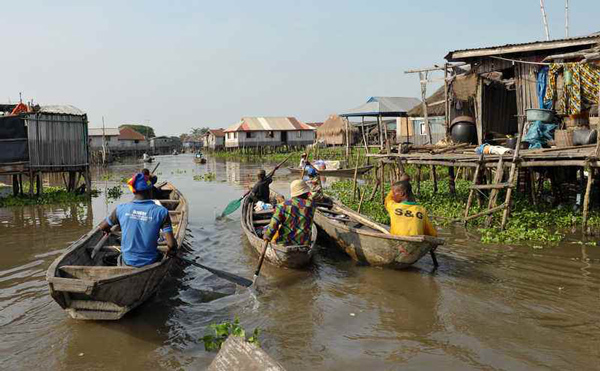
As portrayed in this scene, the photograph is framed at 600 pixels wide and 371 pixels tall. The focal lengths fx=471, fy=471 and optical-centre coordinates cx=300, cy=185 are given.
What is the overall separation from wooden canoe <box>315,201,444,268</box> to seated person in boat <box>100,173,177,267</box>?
10.6ft

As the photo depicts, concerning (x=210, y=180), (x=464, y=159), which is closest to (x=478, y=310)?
→ (x=464, y=159)

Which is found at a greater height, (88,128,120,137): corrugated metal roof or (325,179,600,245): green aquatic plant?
(88,128,120,137): corrugated metal roof

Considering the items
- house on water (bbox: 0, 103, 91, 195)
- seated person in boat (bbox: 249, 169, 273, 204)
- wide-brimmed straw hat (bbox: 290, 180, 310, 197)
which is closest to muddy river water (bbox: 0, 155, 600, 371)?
wide-brimmed straw hat (bbox: 290, 180, 310, 197)

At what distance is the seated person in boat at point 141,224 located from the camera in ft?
18.1

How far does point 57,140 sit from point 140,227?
12.5 metres

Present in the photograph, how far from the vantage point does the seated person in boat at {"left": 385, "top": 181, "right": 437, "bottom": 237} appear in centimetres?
704

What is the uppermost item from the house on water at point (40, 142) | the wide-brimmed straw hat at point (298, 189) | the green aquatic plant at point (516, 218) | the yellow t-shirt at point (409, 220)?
the house on water at point (40, 142)

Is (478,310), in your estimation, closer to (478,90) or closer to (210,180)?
(478,90)

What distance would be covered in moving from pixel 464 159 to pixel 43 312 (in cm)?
866

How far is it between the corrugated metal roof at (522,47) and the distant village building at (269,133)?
37.9 metres

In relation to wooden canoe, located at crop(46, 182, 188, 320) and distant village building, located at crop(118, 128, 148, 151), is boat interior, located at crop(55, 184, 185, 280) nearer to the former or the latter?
wooden canoe, located at crop(46, 182, 188, 320)

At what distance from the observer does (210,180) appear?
2688 cm

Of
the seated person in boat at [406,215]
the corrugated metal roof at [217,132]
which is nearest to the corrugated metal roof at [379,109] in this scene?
the seated person in boat at [406,215]

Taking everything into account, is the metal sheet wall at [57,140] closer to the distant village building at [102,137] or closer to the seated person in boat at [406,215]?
the seated person in boat at [406,215]
